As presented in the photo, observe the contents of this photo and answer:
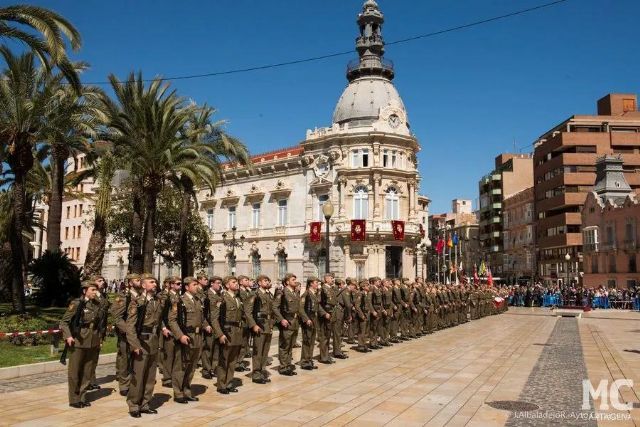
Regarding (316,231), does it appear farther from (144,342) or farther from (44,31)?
(144,342)

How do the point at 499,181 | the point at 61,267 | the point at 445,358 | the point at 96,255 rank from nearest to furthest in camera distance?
1. the point at 445,358
2. the point at 61,267
3. the point at 96,255
4. the point at 499,181

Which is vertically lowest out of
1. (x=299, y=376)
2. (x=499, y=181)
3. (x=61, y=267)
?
(x=299, y=376)

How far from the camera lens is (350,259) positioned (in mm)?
46656

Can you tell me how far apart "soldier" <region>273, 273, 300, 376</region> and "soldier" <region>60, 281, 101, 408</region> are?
3839 millimetres

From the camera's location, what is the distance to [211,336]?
1204 cm

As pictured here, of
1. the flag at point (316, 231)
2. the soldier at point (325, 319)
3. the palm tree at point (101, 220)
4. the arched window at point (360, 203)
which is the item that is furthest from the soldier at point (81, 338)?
the arched window at point (360, 203)

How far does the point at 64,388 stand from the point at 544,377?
9513mm

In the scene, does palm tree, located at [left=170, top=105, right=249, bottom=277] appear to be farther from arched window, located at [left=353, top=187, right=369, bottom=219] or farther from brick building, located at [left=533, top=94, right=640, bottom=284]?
brick building, located at [left=533, top=94, right=640, bottom=284]

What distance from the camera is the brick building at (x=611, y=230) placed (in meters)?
55.0

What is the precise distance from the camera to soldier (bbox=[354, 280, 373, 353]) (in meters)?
16.7

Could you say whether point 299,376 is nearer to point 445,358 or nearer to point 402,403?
point 402,403

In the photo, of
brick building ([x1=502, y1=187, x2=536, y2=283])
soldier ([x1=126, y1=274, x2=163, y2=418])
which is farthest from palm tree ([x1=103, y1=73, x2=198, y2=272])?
brick building ([x1=502, y1=187, x2=536, y2=283])

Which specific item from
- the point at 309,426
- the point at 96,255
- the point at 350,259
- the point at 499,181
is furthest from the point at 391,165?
the point at 499,181

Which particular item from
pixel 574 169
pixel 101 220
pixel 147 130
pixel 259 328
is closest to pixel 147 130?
pixel 147 130
